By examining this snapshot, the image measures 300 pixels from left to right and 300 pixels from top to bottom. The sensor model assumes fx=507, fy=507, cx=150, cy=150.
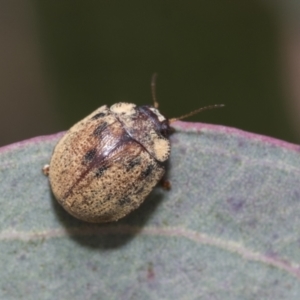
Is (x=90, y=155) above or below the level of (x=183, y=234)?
above

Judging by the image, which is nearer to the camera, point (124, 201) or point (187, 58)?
point (124, 201)

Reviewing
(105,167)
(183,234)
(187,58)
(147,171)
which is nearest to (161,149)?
(147,171)

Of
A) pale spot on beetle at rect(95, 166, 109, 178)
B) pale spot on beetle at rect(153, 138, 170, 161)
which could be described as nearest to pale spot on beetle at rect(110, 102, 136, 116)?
pale spot on beetle at rect(153, 138, 170, 161)

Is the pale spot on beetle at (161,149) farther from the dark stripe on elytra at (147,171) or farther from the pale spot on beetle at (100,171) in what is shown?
the pale spot on beetle at (100,171)

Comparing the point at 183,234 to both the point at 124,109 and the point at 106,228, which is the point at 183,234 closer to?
the point at 106,228

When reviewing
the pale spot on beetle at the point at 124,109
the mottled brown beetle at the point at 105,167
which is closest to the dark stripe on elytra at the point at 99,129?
the mottled brown beetle at the point at 105,167

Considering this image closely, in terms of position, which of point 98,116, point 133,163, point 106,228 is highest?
point 98,116

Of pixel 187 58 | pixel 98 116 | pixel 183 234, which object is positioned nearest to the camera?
pixel 183 234

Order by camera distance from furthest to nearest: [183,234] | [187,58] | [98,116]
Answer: [187,58] → [98,116] → [183,234]

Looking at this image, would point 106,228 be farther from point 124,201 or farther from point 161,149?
point 161,149
